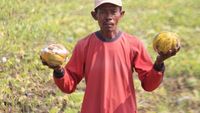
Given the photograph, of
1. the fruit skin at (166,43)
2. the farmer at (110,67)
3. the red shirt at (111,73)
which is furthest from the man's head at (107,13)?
the fruit skin at (166,43)

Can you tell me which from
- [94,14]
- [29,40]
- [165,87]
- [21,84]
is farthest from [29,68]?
[94,14]

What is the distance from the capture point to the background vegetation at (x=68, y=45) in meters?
5.00

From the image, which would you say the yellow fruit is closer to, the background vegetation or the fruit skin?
the fruit skin

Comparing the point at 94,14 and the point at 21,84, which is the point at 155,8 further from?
the point at 94,14

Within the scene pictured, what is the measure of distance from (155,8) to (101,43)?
6281 millimetres

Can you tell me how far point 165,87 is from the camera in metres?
5.59

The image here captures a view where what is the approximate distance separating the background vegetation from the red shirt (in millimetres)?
1913

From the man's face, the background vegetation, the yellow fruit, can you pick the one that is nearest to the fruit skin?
the man's face

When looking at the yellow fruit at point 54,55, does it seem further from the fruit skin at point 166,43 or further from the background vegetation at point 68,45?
the background vegetation at point 68,45

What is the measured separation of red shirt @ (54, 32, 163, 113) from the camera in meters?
2.86

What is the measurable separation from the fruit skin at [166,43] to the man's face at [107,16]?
30 cm

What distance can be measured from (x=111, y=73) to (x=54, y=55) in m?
0.39

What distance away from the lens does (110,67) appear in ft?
9.40

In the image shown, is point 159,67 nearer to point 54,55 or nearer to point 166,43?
point 166,43
